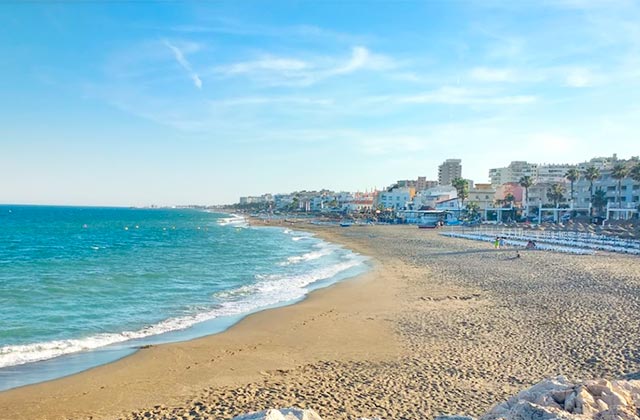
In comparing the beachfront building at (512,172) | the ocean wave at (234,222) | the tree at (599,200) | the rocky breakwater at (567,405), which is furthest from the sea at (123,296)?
the beachfront building at (512,172)

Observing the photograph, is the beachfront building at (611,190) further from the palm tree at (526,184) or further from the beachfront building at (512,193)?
the beachfront building at (512,193)

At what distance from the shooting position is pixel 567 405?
4.80m

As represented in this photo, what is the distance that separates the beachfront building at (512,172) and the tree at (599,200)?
298 ft

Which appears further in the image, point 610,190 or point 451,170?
point 451,170

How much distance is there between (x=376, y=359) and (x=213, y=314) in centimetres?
796

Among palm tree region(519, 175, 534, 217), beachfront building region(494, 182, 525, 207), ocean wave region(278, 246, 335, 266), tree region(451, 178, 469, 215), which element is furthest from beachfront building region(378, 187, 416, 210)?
ocean wave region(278, 246, 335, 266)

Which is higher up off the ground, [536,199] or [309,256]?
[536,199]

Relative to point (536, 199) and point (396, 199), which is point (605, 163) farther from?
point (396, 199)

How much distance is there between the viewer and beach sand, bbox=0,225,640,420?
880cm

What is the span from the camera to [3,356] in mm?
12078

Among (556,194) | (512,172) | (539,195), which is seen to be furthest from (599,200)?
(512,172)

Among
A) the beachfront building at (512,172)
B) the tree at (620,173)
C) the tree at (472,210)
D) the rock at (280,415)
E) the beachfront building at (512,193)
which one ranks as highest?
the beachfront building at (512,172)

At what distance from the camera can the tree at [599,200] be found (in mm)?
66750

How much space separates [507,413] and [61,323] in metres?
15.4
